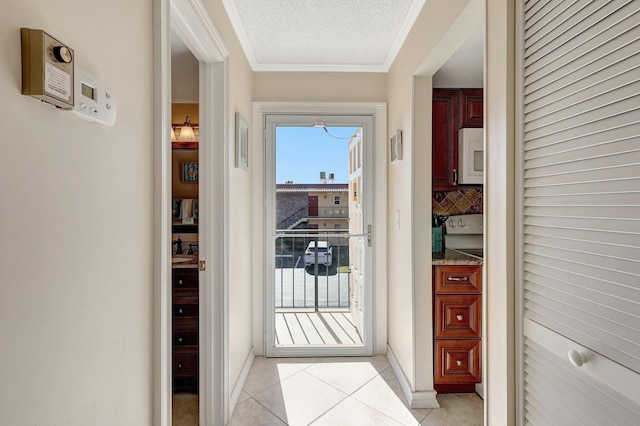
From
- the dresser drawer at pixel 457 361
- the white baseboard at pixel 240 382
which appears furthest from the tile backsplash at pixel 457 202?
the white baseboard at pixel 240 382

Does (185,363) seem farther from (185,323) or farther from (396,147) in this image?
(396,147)

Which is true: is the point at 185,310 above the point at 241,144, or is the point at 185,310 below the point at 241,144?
below

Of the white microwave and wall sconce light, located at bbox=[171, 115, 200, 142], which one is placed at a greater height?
wall sconce light, located at bbox=[171, 115, 200, 142]

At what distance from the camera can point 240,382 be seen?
2418mm

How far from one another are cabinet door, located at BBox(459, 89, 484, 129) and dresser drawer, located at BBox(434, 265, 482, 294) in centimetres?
116

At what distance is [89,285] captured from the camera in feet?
2.61

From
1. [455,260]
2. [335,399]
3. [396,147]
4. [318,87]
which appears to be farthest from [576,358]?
[318,87]

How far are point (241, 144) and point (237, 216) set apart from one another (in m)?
0.49

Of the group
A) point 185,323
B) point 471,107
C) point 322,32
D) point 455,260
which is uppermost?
point 322,32

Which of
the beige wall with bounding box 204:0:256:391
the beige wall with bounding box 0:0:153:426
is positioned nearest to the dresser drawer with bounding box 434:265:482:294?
the beige wall with bounding box 204:0:256:391

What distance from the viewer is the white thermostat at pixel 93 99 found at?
71cm

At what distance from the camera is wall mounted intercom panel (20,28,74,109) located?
1.97 feet

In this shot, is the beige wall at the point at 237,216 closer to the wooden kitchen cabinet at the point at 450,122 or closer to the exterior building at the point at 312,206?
the exterior building at the point at 312,206

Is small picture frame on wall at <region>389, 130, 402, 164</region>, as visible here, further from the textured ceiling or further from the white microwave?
the textured ceiling
